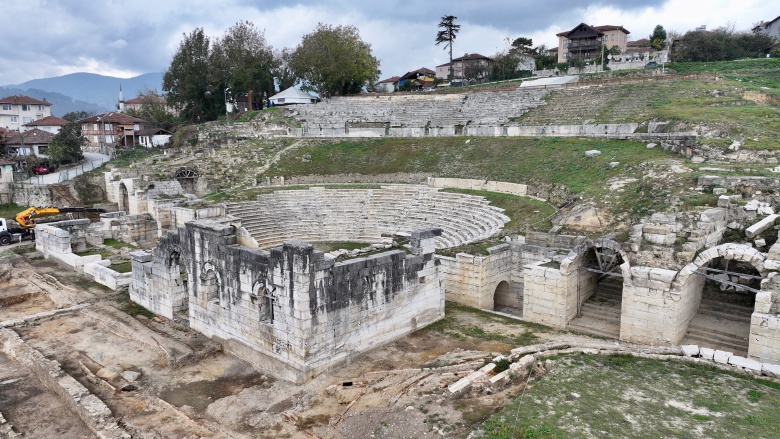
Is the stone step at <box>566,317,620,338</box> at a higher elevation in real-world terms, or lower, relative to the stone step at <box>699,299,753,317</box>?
lower

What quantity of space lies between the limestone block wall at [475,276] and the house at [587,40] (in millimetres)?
55517

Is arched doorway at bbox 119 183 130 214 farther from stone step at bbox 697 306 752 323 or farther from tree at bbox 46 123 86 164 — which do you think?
stone step at bbox 697 306 752 323

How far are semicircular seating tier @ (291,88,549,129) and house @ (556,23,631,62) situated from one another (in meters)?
26.3

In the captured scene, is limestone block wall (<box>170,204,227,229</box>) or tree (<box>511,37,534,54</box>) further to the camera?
tree (<box>511,37,534,54</box>)

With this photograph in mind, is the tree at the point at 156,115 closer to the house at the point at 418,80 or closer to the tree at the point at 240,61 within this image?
the tree at the point at 240,61

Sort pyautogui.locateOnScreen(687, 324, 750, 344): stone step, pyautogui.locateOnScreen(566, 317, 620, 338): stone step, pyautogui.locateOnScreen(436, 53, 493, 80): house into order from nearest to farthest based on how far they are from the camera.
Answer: pyautogui.locateOnScreen(687, 324, 750, 344): stone step < pyautogui.locateOnScreen(566, 317, 620, 338): stone step < pyautogui.locateOnScreen(436, 53, 493, 80): house

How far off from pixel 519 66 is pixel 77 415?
67.1 meters

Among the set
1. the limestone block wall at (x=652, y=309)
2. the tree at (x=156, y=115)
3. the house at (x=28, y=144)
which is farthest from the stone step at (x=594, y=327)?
→ the tree at (x=156, y=115)

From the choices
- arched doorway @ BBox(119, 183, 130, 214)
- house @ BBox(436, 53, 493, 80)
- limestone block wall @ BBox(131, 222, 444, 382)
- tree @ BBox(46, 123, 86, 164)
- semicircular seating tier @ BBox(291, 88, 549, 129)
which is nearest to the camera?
limestone block wall @ BBox(131, 222, 444, 382)

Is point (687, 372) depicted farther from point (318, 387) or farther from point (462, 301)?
point (318, 387)

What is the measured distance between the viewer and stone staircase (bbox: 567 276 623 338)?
1606cm

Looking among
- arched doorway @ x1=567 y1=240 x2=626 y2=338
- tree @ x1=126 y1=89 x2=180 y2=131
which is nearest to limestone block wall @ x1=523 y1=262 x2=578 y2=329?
arched doorway @ x1=567 y1=240 x2=626 y2=338

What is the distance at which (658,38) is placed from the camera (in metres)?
65.9

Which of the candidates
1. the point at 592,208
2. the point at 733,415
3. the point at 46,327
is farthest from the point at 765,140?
the point at 46,327
